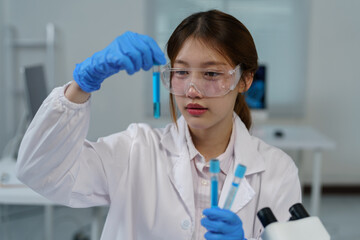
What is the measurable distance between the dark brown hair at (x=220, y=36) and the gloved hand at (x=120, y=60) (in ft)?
0.76

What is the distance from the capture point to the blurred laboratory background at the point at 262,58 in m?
3.47

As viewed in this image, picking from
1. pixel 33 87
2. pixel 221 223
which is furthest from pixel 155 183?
pixel 33 87

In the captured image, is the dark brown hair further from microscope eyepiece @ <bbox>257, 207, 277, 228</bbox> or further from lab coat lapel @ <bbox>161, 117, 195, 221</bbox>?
microscope eyepiece @ <bbox>257, 207, 277, 228</bbox>

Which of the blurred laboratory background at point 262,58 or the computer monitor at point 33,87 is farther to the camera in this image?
the blurred laboratory background at point 262,58

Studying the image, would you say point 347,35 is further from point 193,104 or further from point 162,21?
point 193,104

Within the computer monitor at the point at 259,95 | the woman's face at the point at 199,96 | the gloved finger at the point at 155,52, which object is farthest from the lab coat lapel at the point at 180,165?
the computer monitor at the point at 259,95

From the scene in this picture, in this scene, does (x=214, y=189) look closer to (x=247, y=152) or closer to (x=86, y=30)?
(x=247, y=152)

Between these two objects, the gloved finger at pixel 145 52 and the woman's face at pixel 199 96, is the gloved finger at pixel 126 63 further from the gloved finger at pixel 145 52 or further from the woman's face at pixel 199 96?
the woman's face at pixel 199 96

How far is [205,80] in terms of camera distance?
3.42 ft

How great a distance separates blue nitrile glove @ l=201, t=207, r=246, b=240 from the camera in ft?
2.58

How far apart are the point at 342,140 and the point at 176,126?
284 centimetres

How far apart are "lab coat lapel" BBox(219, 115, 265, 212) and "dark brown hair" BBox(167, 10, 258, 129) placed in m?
0.19

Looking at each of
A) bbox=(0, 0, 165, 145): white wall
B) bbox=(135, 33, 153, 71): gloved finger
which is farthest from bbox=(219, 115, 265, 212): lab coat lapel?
bbox=(0, 0, 165, 145): white wall

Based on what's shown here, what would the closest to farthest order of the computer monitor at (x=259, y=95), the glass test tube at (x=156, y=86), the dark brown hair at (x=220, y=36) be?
the glass test tube at (x=156, y=86), the dark brown hair at (x=220, y=36), the computer monitor at (x=259, y=95)
